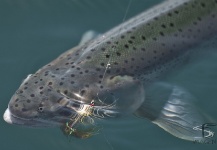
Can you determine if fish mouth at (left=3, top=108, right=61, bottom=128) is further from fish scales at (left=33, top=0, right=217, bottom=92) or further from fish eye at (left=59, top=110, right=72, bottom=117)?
fish scales at (left=33, top=0, right=217, bottom=92)

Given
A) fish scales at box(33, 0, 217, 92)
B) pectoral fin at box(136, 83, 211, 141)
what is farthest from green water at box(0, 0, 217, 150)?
fish scales at box(33, 0, 217, 92)

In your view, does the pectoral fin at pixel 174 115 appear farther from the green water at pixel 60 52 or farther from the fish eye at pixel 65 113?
the fish eye at pixel 65 113

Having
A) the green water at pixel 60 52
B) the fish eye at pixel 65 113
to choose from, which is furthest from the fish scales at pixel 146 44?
the green water at pixel 60 52

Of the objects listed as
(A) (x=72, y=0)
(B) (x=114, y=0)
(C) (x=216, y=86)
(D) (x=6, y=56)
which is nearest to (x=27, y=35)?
(D) (x=6, y=56)

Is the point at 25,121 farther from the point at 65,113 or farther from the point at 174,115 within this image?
the point at 174,115

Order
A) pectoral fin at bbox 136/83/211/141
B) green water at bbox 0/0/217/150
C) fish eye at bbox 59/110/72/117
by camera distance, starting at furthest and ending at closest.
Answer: green water at bbox 0/0/217/150
pectoral fin at bbox 136/83/211/141
fish eye at bbox 59/110/72/117

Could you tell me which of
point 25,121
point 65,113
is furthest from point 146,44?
point 25,121
